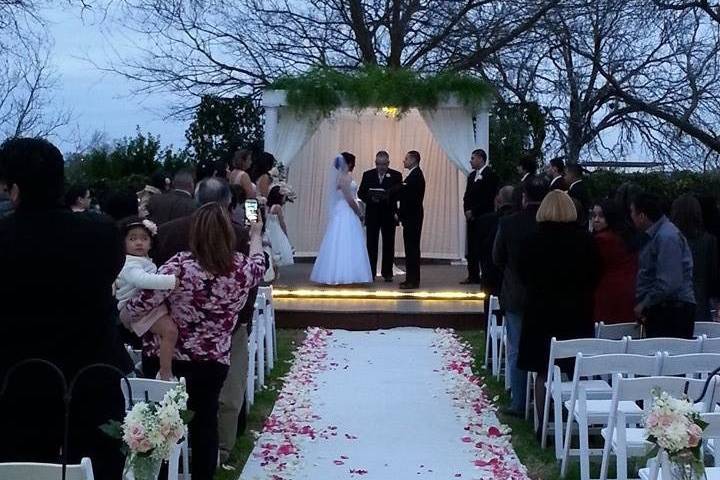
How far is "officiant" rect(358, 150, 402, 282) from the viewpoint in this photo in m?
13.1

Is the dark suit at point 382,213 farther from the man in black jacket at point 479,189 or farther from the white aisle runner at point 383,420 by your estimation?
the white aisle runner at point 383,420

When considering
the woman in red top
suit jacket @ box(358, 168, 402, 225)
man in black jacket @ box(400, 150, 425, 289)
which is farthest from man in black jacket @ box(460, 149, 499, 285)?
the woman in red top

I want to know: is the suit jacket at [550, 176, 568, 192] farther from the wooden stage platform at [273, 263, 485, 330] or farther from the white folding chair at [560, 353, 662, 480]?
the white folding chair at [560, 353, 662, 480]

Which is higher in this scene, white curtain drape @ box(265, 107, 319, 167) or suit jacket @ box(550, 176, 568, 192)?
white curtain drape @ box(265, 107, 319, 167)

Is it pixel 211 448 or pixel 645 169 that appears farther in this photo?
pixel 645 169

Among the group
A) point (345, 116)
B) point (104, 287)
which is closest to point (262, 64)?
point (345, 116)

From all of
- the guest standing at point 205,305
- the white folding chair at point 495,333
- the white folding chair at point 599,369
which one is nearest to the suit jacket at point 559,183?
the white folding chair at point 495,333

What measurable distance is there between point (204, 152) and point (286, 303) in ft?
24.1

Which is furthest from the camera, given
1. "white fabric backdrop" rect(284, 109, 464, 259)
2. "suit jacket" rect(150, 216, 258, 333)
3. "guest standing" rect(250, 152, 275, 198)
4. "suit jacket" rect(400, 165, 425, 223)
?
"white fabric backdrop" rect(284, 109, 464, 259)

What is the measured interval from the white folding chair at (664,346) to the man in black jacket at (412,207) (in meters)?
6.65

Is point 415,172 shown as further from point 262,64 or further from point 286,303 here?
point 262,64

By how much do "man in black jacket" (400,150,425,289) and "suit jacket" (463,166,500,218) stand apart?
0.66m

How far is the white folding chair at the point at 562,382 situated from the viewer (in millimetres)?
6102

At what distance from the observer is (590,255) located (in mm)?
6656
